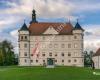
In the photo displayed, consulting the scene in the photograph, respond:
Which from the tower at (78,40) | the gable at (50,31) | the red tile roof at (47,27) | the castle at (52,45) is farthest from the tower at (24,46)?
the tower at (78,40)

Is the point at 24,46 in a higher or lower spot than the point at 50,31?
lower

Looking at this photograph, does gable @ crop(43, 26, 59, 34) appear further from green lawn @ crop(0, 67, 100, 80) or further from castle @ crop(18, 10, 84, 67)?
green lawn @ crop(0, 67, 100, 80)

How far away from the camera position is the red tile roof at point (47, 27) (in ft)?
397

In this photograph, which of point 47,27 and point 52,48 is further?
point 47,27

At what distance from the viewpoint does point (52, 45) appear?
12056 centimetres

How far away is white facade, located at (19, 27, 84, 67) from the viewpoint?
118 metres

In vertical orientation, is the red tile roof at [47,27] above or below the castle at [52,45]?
above

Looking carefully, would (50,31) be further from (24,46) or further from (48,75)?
(48,75)

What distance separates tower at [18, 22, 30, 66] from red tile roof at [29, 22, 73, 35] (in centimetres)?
231

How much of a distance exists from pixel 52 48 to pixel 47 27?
729cm

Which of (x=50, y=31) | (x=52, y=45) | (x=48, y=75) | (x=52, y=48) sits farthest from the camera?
(x=50, y=31)

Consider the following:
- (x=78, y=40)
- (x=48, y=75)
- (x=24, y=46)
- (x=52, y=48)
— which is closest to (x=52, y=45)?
(x=52, y=48)

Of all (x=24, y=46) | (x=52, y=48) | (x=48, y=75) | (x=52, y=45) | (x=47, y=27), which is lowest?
(x=48, y=75)

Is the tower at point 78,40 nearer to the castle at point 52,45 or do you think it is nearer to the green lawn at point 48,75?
the castle at point 52,45
